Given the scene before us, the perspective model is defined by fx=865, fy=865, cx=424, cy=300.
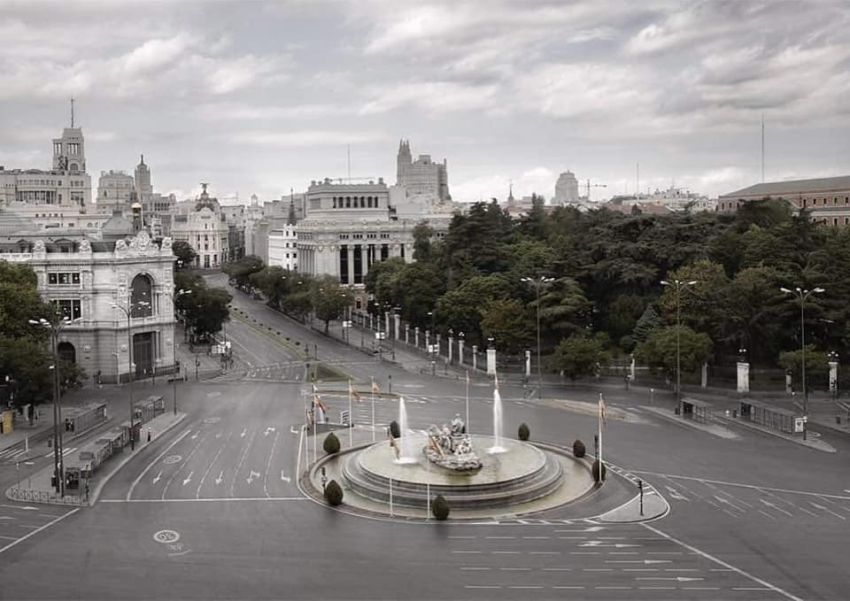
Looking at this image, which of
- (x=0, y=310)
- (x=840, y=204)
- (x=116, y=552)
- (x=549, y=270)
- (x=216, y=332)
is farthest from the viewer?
(x=840, y=204)

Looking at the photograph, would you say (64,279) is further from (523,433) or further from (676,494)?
(676,494)

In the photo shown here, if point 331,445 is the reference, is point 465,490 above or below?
below

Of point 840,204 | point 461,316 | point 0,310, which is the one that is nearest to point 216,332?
point 461,316

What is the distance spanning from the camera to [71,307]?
85.8 meters

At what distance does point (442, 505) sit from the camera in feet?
134

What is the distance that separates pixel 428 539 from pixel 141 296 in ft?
197

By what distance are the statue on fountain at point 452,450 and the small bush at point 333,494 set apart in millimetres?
6717

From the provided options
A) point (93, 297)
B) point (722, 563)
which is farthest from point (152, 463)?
point (93, 297)

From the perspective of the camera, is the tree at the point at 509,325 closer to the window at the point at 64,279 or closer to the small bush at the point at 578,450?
the small bush at the point at 578,450

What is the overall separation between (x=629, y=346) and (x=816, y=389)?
17.6 m

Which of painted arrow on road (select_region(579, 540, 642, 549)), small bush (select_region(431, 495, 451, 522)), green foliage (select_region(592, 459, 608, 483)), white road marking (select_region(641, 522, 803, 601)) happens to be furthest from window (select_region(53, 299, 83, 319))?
white road marking (select_region(641, 522, 803, 601))

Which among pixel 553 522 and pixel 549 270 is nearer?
pixel 553 522

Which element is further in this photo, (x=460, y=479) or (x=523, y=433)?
(x=523, y=433)

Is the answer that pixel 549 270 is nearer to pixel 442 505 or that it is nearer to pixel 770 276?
pixel 770 276
